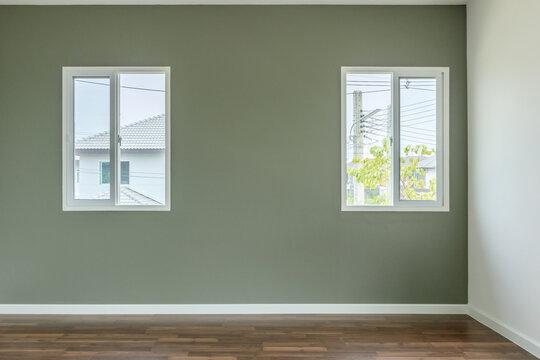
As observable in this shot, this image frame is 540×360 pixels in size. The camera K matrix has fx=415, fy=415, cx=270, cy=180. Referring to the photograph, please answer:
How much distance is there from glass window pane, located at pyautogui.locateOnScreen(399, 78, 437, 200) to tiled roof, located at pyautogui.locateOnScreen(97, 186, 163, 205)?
2.34 m

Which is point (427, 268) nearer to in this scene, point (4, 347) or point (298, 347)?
point (298, 347)

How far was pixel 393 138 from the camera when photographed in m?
3.86

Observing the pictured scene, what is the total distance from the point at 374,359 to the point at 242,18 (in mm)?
3035

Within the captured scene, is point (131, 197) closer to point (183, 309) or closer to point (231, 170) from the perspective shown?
point (231, 170)

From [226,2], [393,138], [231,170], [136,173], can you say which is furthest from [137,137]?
[393,138]

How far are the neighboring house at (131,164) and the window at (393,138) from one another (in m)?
1.75

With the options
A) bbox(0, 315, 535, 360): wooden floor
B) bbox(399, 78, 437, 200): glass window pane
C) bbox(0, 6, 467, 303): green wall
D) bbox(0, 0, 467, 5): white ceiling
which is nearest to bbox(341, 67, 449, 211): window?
bbox(399, 78, 437, 200): glass window pane

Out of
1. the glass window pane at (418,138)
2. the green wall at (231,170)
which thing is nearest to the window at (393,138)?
the glass window pane at (418,138)

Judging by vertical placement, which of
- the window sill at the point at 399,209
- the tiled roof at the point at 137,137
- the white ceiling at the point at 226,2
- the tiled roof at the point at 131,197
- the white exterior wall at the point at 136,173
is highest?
the white ceiling at the point at 226,2

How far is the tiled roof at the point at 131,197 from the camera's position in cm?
384

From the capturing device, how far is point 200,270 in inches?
149

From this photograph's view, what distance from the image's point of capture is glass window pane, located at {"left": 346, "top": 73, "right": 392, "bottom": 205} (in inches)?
152

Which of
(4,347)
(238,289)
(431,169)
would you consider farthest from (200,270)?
(431,169)

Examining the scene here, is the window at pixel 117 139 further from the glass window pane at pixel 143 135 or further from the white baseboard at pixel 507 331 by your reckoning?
the white baseboard at pixel 507 331
